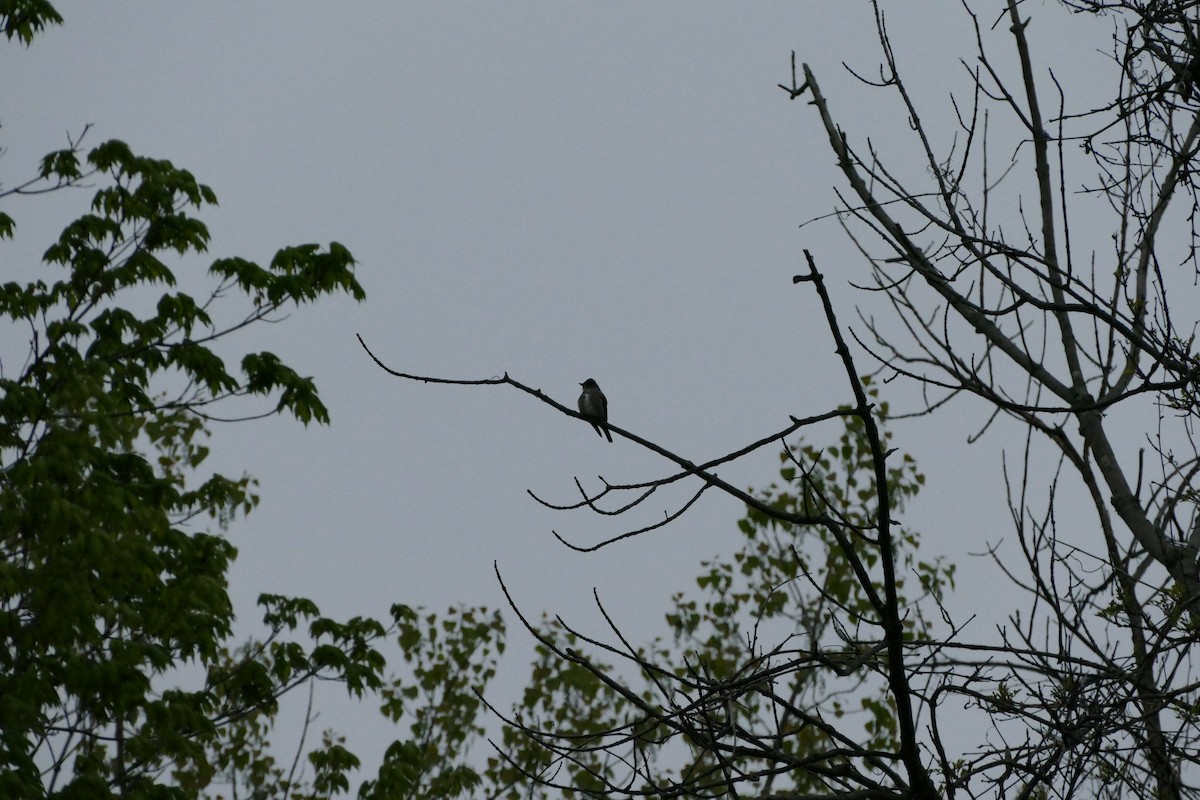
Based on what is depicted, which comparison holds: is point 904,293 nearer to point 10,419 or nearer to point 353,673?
point 353,673

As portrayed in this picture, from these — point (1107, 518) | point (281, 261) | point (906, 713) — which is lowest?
point (906, 713)

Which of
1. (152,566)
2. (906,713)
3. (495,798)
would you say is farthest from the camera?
(495,798)

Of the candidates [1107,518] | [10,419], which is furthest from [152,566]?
[1107,518]

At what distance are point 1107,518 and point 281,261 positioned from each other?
7.60 m

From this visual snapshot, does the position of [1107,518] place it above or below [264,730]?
below

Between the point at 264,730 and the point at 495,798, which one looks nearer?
the point at 495,798

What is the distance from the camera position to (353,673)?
9070 mm

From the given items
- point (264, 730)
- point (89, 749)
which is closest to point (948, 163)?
point (89, 749)

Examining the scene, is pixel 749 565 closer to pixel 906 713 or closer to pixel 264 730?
pixel 264 730

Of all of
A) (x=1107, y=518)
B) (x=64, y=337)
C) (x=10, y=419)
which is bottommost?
(x=1107, y=518)

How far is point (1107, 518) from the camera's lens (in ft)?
14.6

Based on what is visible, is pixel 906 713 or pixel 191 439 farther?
pixel 191 439

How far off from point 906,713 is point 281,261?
8270 mm

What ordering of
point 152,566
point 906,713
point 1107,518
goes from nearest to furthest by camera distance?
point 906,713, point 1107,518, point 152,566
